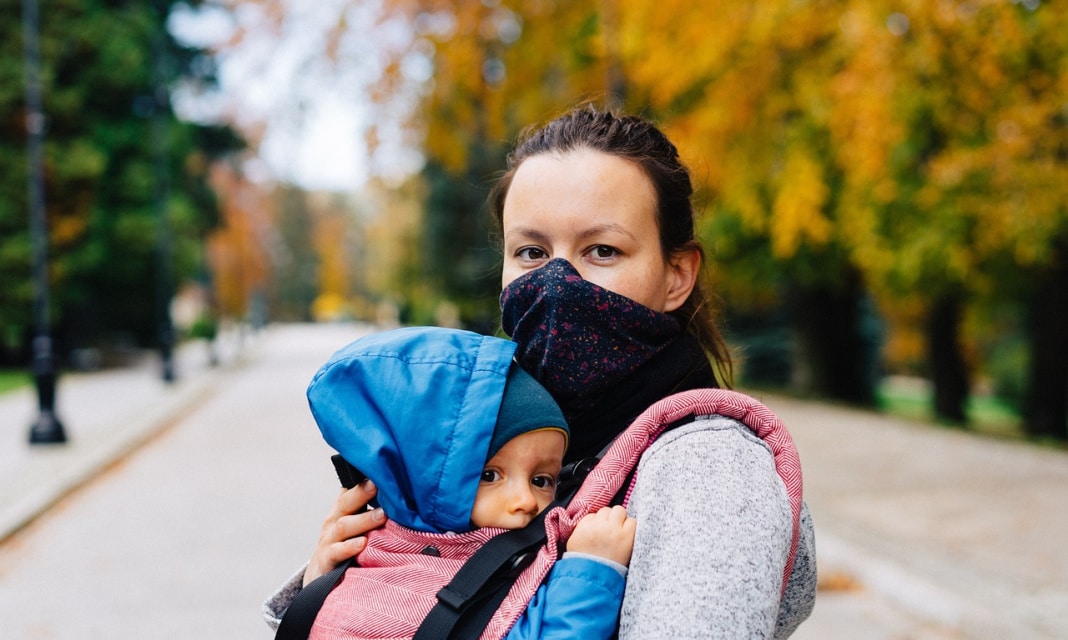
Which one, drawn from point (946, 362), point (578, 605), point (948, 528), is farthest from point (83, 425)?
point (946, 362)

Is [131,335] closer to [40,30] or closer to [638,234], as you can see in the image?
[40,30]

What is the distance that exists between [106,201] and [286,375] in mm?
7737

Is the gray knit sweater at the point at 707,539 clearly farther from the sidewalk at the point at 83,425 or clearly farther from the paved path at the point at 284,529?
the sidewalk at the point at 83,425

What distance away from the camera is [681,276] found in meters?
1.86

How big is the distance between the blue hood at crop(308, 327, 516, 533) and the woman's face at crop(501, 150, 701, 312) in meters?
0.24

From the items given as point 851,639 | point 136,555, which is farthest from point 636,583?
point 136,555

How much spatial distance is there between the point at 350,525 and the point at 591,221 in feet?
2.13

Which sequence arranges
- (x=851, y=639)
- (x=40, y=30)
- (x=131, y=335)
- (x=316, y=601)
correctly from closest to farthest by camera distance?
(x=316, y=601), (x=851, y=639), (x=40, y=30), (x=131, y=335)

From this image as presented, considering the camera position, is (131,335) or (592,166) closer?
(592,166)

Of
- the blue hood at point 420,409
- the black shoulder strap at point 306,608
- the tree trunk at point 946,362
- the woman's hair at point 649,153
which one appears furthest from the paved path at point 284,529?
the tree trunk at point 946,362

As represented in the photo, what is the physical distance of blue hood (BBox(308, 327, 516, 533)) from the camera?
58.9 inches

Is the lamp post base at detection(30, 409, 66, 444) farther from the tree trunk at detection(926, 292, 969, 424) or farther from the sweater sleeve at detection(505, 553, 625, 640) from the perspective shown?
the tree trunk at detection(926, 292, 969, 424)

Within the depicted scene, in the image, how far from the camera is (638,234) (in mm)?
1700

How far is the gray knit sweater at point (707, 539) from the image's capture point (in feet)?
4.22
